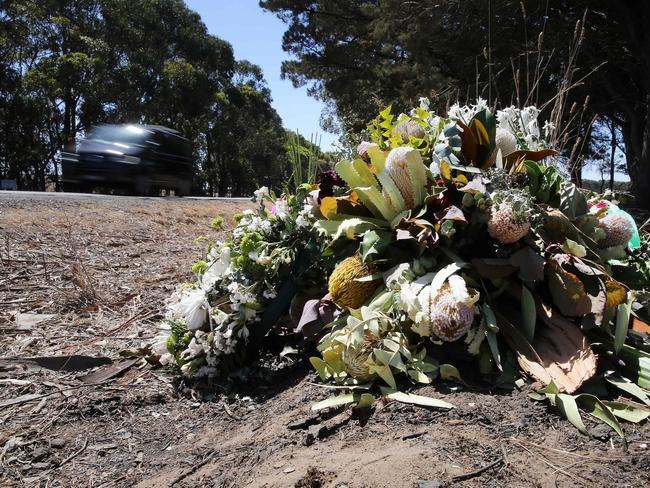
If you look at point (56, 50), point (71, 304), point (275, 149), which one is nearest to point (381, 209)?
point (71, 304)

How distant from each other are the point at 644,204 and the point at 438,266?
1027 centimetres

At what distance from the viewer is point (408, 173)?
6.49 feet

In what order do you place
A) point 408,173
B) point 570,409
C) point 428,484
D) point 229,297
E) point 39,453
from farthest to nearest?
point 229,297
point 408,173
point 39,453
point 570,409
point 428,484

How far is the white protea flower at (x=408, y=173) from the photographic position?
6.40ft

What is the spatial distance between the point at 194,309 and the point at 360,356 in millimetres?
847

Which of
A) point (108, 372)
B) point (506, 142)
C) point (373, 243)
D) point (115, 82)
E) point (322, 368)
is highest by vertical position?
point (115, 82)

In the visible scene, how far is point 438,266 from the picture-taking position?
1.89 metres

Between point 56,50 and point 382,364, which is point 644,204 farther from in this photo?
point 56,50

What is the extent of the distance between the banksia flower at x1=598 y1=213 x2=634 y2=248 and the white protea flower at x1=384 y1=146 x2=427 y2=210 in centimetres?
66

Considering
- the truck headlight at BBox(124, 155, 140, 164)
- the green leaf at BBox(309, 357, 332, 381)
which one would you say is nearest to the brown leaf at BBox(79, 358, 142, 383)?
the green leaf at BBox(309, 357, 332, 381)

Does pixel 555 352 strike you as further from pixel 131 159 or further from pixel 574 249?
pixel 131 159

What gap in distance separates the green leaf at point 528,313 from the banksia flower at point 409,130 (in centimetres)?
84

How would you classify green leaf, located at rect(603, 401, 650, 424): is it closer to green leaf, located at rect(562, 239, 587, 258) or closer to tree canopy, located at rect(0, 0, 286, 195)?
green leaf, located at rect(562, 239, 587, 258)

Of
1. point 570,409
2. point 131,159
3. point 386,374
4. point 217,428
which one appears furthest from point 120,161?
point 570,409
